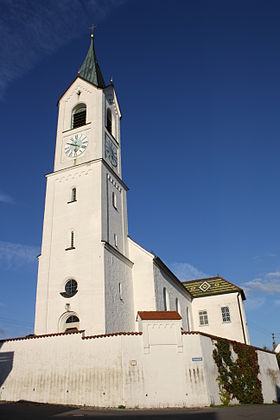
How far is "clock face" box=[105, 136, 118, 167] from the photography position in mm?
27833

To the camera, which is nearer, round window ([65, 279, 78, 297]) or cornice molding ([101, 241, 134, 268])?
round window ([65, 279, 78, 297])

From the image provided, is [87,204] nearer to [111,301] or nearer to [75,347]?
[111,301]

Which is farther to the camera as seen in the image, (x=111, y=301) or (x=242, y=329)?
(x=242, y=329)

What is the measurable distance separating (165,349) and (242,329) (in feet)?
71.6

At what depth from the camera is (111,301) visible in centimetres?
2112

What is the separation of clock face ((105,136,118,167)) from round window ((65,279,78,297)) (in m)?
10.1

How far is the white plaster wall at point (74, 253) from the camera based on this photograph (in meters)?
20.7

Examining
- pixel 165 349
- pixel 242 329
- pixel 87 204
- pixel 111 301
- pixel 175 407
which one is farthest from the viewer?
pixel 242 329

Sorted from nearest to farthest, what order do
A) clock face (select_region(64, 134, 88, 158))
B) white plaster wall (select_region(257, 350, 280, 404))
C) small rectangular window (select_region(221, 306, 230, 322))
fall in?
1. white plaster wall (select_region(257, 350, 280, 404))
2. clock face (select_region(64, 134, 88, 158))
3. small rectangular window (select_region(221, 306, 230, 322))

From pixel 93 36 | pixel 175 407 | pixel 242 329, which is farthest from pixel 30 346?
pixel 93 36

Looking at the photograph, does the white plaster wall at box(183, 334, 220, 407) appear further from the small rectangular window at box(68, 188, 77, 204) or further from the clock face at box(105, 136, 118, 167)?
the clock face at box(105, 136, 118, 167)

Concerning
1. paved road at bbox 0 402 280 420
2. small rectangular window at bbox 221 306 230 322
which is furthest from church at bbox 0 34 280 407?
paved road at bbox 0 402 280 420

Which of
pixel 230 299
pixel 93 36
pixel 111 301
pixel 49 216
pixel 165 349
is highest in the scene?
pixel 93 36

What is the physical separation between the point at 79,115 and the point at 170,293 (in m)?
16.6
